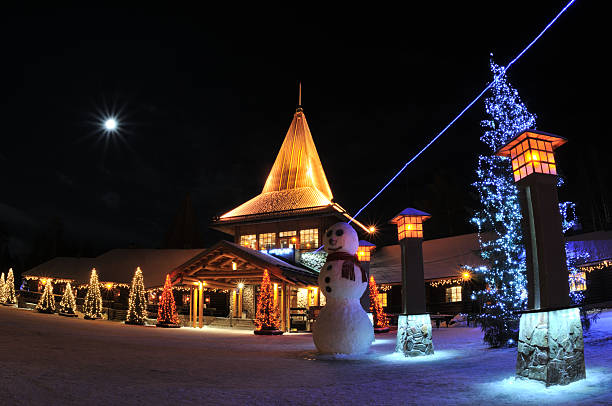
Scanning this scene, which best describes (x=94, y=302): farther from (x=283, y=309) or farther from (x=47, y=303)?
(x=283, y=309)

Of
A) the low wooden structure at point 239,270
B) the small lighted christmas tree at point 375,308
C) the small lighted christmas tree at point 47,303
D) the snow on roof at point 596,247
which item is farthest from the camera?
the small lighted christmas tree at point 47,303

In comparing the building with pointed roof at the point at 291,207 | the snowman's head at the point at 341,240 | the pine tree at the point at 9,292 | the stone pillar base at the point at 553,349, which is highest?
the building with pointed roof at the point at 291,207

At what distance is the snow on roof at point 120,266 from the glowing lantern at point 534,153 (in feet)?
87.4

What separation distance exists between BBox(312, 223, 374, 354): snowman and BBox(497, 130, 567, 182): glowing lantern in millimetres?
5365

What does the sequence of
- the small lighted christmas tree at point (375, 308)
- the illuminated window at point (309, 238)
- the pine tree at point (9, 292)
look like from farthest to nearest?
the pine tree at point (9, 292) → the illuminated window at point (309, 238) → the small lighted christmas tree at point (375, 308)

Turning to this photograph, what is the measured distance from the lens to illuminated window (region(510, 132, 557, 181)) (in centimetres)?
711

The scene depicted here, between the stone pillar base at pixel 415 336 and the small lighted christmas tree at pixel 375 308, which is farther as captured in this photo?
the small lighted christmas tree at pixel 375 308

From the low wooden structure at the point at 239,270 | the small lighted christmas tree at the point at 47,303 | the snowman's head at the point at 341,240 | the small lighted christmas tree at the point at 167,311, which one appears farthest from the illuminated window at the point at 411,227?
the small lighted christmas tree at the point at 47,303

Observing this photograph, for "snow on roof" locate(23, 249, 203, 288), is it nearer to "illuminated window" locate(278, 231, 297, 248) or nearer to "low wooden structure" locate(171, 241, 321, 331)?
"illuminated window" locate(278, 231, 297, 248)

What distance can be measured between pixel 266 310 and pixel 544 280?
13.3 metres

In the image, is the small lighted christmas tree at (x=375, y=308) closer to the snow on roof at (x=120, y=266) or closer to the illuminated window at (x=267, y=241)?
the illuminated window at (x=267, y=241)

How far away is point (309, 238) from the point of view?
26.5m

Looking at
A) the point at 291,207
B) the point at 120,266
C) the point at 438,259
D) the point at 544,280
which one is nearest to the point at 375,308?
the point at 291,207

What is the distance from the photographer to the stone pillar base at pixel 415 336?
34.5 feet
